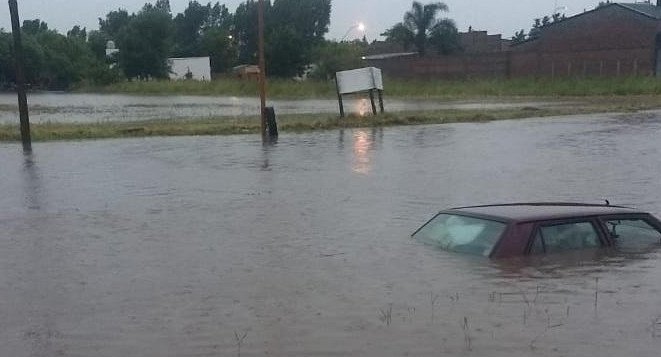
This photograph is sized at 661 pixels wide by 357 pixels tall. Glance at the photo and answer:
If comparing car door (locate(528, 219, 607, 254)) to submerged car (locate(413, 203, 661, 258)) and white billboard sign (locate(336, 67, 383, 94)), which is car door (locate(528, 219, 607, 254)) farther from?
white billboard sign (locate(336, 67, 383, 94))

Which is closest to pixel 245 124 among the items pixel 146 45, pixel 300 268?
pixel 300 268

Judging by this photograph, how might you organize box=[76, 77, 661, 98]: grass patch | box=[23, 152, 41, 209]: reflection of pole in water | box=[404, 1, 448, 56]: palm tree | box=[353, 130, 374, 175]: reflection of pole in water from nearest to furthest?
box=[23, 152, 41, 209]: reflection of pole in water
box=[353, 130, 374, 175]: reflection of pole in water
box=[76, 77, 661, 98]: grass patch
box=[404, 1, 448, 56]: palm tree

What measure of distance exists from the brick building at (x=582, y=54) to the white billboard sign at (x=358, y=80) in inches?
1302

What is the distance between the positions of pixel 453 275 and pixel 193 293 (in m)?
2.58

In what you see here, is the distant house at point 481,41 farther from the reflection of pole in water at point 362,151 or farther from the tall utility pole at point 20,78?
the tall utility pole at point 20,78

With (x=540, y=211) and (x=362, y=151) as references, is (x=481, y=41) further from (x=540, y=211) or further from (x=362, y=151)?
(x=540, y=211)

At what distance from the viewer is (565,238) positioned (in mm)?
10062

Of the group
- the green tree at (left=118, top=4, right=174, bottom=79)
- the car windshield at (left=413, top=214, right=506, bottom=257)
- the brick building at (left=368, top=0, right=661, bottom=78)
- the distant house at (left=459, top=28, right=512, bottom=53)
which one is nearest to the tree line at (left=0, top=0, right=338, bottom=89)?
the green tree at (left=118, top=4, right=174, bottom=79)

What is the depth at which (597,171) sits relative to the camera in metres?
21.0

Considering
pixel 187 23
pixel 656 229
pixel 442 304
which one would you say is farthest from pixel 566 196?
pixel 187 23

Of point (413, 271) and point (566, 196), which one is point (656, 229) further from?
point (566, 196)

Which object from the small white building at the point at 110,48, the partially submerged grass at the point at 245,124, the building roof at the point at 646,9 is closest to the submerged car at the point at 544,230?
the partially submerged grass at the point at 245,124

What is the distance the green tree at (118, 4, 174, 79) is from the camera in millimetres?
102125

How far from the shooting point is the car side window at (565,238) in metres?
9.95
